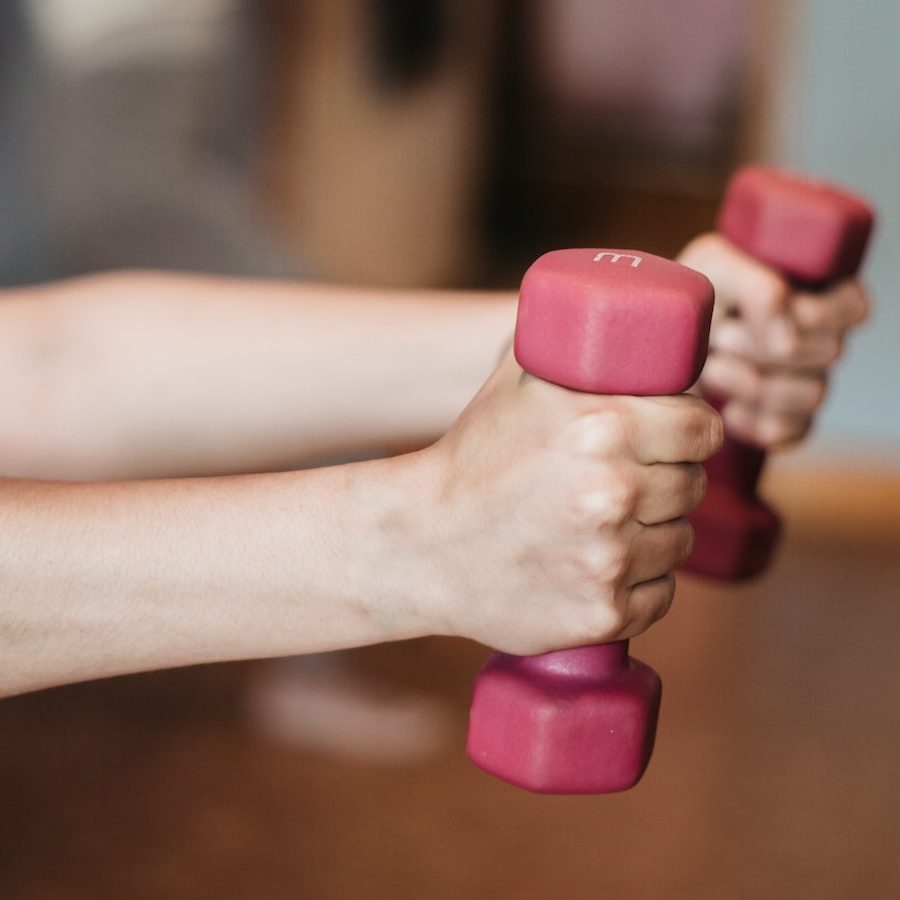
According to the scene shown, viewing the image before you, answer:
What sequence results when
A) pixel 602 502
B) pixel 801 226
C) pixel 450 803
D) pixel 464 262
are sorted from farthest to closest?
pixel 464 262
pixel 450 803
pixel 801 226
pixel 602 502

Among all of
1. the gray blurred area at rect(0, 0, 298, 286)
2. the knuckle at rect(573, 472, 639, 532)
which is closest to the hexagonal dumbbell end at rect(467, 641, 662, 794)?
the knuckle at rect(573, 472, 639, 532)

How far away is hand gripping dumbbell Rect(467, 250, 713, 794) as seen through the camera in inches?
22.6

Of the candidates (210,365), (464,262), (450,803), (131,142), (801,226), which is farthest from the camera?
(464,262)

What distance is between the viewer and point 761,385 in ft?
3.13

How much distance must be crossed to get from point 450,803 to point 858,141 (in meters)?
1.42

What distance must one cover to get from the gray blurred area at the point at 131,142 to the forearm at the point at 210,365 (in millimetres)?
755

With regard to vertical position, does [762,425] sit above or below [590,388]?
below

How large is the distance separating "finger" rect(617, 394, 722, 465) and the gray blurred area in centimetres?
125

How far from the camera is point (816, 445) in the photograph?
2.32 meters

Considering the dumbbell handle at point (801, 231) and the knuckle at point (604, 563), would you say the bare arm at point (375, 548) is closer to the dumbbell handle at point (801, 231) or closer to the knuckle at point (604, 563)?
the knuckle at point (604, 563)

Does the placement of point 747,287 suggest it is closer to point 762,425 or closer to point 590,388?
point 762,425

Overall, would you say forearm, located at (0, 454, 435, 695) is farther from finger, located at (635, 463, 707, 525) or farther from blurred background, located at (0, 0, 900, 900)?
blurred background, located at (0, 0, 900, 900)

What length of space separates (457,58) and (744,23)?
687 mm

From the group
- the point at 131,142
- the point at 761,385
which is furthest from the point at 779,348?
the point at 131,142
